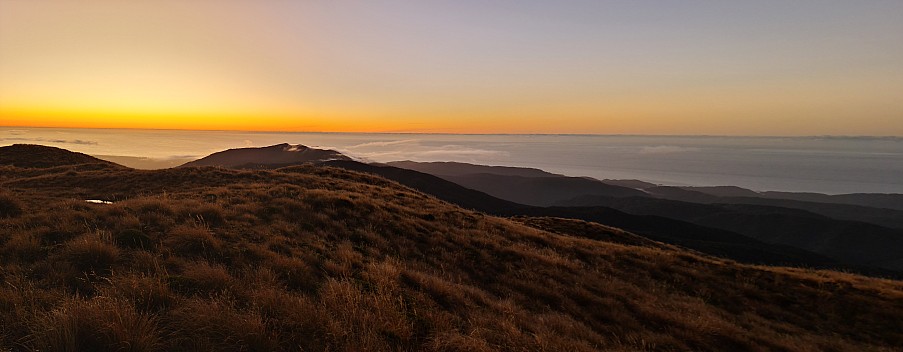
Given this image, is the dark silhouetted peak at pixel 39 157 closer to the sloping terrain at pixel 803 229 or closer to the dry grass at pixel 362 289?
the dry grass at pixel 362 289

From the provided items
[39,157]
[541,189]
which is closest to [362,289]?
[39,157]

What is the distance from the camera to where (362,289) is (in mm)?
5789

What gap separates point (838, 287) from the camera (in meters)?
13.1

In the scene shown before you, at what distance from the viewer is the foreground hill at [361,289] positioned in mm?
4027

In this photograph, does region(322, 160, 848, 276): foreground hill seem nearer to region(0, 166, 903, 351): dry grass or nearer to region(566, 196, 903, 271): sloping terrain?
region(566, 196, 903, 271): sloping terrain

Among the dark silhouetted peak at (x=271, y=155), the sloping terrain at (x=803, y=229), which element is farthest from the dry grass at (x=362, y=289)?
the dark silhouetted peak at (x=271, y=155)

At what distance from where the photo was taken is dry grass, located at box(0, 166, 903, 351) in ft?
13.2

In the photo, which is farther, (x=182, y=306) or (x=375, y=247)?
(x=375, y=247)

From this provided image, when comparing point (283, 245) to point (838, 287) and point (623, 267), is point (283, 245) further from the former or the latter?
point (838, 287)

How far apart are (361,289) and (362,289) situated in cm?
4

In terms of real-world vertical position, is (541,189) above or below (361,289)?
below

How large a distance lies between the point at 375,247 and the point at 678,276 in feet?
34.1

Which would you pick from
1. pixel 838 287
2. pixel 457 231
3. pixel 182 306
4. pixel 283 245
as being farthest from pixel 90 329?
pixel 838 287

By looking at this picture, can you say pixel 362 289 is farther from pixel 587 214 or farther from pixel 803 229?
pixel 803 229
